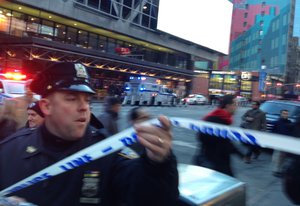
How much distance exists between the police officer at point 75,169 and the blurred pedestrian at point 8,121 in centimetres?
205

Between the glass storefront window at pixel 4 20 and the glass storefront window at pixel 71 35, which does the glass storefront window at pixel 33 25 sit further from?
the glass storefront window at pixel 71 35

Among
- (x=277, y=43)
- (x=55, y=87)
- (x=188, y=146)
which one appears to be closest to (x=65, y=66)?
(x=55, y=87)

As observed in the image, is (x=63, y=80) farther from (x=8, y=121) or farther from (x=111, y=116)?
(x=111, y=116)

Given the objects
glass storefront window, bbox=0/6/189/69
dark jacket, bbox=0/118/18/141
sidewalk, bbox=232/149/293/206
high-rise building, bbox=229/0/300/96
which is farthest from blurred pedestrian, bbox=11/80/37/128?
high-rise building, bbox=229/0/300/96

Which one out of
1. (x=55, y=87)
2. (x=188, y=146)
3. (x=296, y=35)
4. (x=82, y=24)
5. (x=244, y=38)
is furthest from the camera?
(x=244, y=38)

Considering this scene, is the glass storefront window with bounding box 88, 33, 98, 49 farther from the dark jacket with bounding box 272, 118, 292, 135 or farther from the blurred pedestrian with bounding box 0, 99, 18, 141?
the blurred pedestrian with bounding box 0, 99, 18, 141

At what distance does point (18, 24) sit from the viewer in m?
35.8

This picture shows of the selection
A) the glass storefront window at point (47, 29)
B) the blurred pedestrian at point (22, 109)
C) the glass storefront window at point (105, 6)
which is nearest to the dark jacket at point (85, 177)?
the blurred pedestrian at point (22, 109)

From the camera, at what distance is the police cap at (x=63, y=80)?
216cm

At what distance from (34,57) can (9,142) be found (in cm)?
3293

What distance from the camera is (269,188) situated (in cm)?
794

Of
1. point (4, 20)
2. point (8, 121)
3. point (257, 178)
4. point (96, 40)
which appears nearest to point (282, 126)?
point (257, 178)

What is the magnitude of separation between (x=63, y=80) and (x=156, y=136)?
857 millimetres

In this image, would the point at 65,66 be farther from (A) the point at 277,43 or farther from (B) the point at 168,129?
(A) the point at 277,43
